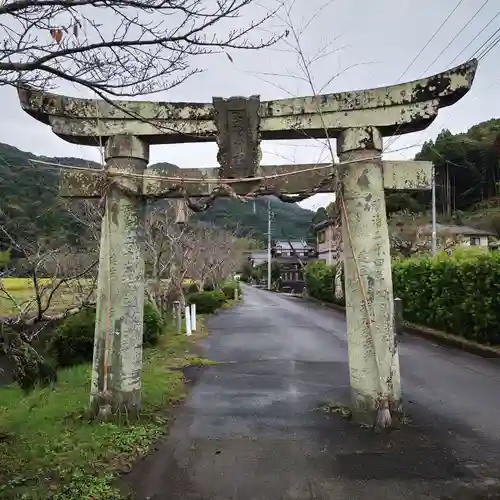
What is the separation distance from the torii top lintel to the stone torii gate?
1 centimetres

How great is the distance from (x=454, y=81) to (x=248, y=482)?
16.3 ft

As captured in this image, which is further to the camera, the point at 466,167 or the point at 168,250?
the point at 466,167

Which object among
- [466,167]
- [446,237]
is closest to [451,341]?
[446,237]

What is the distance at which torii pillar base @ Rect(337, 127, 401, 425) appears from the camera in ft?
20.2

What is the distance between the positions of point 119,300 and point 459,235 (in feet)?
106

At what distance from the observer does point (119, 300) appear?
639 cm

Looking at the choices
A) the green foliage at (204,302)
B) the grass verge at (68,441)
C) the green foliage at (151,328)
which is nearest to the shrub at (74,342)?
the green foliage at (151,328)

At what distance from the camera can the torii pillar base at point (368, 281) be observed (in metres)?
6.16

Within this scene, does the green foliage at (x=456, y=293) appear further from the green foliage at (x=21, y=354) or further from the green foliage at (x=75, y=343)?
the green foliage at (x=21, y=354)

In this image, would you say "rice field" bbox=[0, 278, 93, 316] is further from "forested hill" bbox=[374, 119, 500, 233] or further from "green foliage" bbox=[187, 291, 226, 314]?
"forested hill" bbox=[374, 119, 500, 233]

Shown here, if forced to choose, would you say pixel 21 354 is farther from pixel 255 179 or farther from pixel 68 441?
pixel 255 179

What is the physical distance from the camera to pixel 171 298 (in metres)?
21.6

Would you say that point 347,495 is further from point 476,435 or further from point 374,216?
point 374,216

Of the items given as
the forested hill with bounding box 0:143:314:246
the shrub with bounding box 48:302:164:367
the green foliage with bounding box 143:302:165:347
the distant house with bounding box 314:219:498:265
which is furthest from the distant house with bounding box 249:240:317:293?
the shrub with bounding box 48:302:164:367
